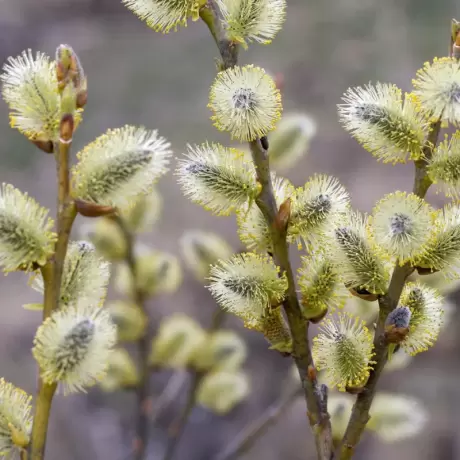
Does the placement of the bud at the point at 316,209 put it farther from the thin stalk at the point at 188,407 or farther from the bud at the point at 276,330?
the thin stalk at the point at 188,407

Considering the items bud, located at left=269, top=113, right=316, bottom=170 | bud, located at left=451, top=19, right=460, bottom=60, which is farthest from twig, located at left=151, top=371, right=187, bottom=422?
bud, located at left=451, top=19, right=460, bottom=60

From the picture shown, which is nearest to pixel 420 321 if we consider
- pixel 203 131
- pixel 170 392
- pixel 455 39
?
pixel 455 39

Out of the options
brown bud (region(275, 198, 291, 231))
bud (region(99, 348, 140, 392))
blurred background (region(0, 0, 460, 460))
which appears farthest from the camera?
blurred background (region(0, 0, 460, 460))

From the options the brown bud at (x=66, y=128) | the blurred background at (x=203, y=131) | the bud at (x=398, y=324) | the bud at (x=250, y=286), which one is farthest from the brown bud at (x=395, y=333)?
the blurred background at (x=203, y=131)

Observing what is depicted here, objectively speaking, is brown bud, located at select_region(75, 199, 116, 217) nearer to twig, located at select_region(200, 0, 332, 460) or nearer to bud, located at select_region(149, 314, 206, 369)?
twig, located at select_region(200, 0, 332, 460)

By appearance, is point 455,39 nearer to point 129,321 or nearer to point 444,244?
point 444,244

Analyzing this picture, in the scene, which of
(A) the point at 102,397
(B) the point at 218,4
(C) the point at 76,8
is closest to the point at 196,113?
(C) the point at 76,8

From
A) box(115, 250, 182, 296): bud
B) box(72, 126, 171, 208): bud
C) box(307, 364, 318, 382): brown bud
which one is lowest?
box(307, 364, 318, 382): brown bud
